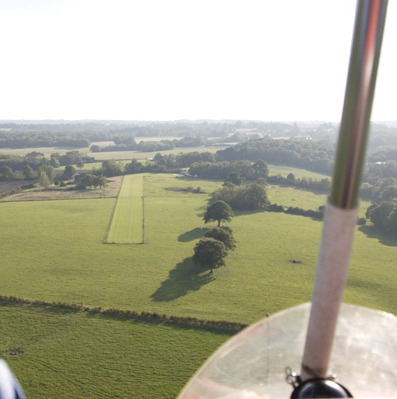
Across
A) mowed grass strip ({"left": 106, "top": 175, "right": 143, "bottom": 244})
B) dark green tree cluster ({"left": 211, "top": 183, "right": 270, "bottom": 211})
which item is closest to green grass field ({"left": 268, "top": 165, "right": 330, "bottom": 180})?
dark green tree cluster ({"left": 211, "top": 183, "right": 270, "bottom": 211})

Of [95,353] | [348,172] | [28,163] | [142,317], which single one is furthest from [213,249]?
[28,163]

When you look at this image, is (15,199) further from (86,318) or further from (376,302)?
(376,302)

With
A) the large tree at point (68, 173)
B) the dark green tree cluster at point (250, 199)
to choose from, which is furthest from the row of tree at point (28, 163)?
the dark green tree cluster at point (250, 199)

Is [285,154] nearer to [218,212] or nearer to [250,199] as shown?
[250,199]

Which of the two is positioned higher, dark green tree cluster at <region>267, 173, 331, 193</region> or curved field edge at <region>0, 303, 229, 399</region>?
dark green tree cluster at <region>267, 173, 331, 193</region>

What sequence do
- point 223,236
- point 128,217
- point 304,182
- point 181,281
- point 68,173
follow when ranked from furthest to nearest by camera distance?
1. point 68,173
2. point 304,182
3. point 128,217
4. point 223,236
5. point 181,281


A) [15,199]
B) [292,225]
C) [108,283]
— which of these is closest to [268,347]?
[108,283]

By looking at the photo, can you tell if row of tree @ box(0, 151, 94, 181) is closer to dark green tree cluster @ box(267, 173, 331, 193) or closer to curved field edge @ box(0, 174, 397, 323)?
curved field edge @ box(0, 174, 397, 323)
